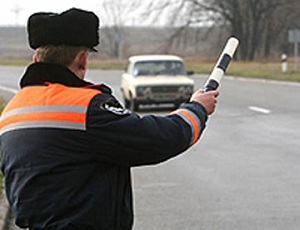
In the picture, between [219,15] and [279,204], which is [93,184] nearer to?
[279,204]

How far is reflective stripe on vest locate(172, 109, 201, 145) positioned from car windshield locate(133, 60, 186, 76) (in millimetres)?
19644

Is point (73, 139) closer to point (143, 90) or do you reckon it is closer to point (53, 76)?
point (53, 76)

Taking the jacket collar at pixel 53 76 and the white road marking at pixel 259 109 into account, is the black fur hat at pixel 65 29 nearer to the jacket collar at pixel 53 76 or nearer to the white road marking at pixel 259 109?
the jacket collar at pixel 53 76

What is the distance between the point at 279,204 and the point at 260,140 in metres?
6.42

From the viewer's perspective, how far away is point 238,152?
13.8 m

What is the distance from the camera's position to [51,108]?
321 cm

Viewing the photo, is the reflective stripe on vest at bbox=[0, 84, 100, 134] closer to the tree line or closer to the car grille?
the car grille

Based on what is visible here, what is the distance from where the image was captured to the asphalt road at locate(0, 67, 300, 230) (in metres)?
8.36

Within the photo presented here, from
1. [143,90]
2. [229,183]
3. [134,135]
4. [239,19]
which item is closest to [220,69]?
[134,135]

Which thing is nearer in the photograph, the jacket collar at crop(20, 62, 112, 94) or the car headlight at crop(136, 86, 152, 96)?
the jacket collar at crop(20, 62, 112, 94)

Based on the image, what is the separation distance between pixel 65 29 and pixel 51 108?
1.07ft

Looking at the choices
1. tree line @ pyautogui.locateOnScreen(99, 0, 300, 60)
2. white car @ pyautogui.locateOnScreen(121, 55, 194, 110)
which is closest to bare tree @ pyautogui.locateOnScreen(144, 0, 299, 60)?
tree line @ pyautogui.locateOnScreen(99, 0, 300, 60)

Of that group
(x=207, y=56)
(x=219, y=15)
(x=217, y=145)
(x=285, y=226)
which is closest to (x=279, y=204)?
(x=285, y=226)

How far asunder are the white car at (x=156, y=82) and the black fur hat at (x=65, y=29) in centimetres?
1882
